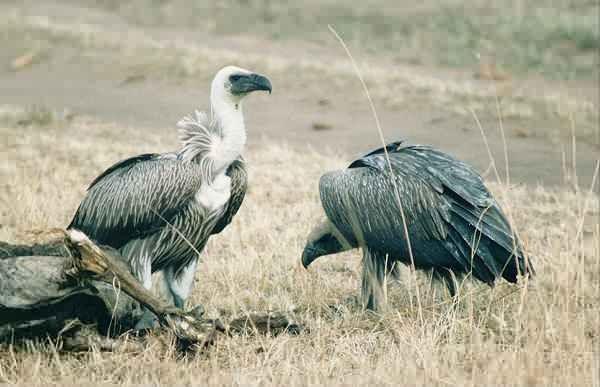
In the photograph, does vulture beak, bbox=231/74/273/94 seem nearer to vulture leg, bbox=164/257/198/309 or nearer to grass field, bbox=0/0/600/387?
vulture leg, bbox=164/257/198/309

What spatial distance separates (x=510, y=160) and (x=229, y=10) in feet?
41.9

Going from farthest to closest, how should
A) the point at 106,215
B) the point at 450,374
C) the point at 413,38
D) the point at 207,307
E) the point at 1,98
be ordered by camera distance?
the point at 413,38
the point at 1,98
the point at 207,307
the point at 106,215
the point at 450,374

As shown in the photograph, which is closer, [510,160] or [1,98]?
[510,160]

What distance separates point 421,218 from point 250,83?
3.70 ft

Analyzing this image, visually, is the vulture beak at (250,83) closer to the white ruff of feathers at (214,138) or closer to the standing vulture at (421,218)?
the white ruff of feathers at (214,138)

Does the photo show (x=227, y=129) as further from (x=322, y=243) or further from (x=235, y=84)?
(x=322, y=243)

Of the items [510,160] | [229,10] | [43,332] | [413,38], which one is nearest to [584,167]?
[510,160]

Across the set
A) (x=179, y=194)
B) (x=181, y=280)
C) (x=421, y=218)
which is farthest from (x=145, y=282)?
(x=421, y=218)

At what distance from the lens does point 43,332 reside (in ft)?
15.5

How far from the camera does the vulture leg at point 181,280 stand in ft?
17.7

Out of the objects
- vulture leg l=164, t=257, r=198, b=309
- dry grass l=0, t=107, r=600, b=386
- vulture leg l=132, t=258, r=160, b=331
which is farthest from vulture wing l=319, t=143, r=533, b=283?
vulture leg l=132, t=258, r=160, b=331

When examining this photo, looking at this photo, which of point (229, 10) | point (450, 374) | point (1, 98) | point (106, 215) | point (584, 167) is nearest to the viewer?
point (450, 374)

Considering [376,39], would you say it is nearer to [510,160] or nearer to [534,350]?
[510,160]

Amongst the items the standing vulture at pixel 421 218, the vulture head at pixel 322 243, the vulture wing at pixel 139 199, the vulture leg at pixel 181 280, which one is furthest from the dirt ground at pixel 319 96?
the vulture wing at pixel 139 199
